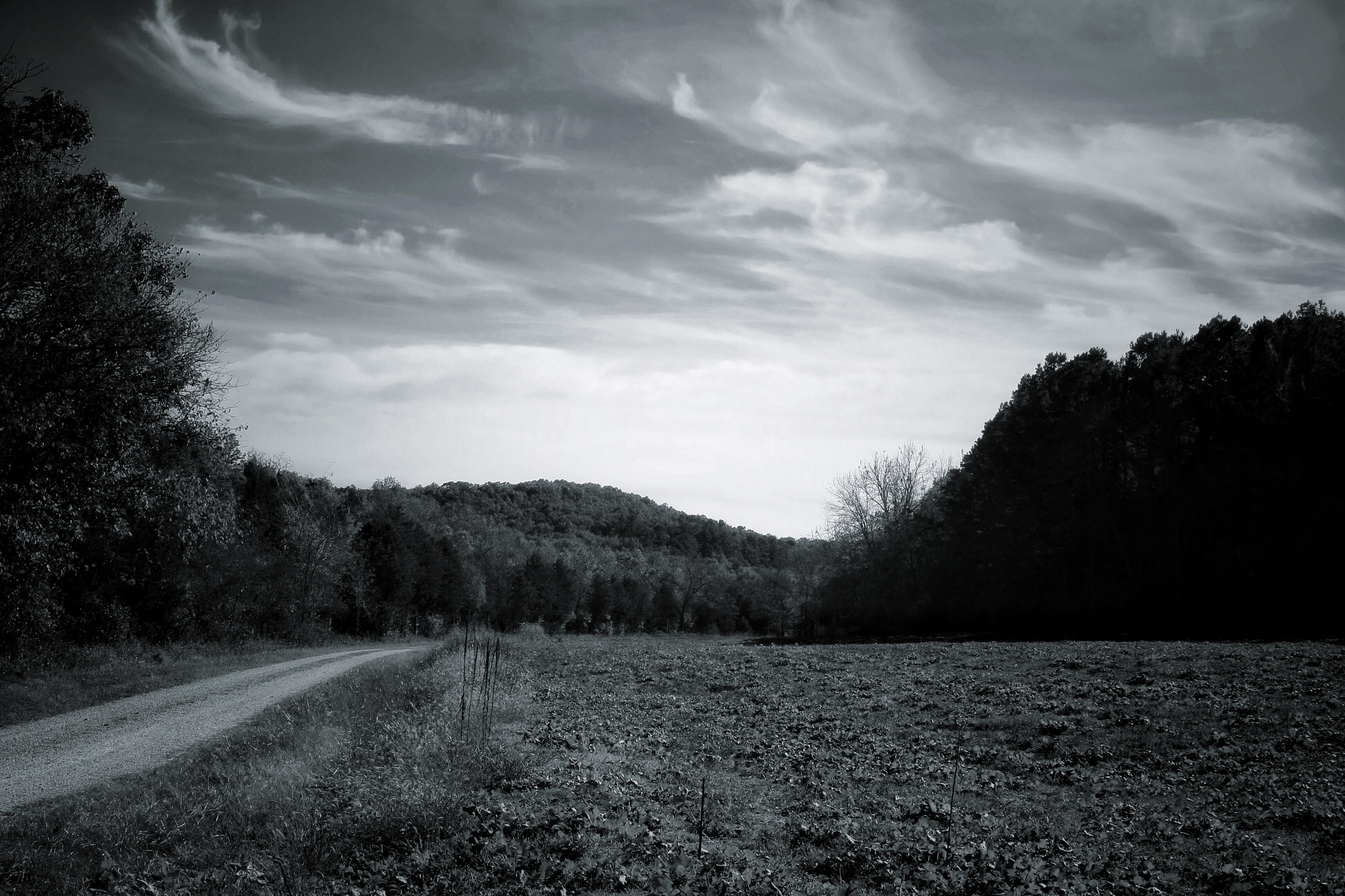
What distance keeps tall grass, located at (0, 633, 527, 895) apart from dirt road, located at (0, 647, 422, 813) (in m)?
0.59

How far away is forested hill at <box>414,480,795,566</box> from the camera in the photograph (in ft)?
426

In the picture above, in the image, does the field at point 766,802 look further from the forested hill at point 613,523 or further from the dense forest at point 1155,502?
the forested hill at point 613,523

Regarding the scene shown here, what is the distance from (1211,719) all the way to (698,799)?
1034cm

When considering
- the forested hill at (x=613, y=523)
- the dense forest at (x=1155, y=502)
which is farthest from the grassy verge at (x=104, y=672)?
the forested hill at (x=613, y=523)

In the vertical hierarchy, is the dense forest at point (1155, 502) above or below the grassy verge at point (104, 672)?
above

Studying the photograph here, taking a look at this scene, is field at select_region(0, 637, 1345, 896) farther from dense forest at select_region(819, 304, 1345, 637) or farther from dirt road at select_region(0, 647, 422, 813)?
dense forest at select_region(819, 304, 1345, 637)

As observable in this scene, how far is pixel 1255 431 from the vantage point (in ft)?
129

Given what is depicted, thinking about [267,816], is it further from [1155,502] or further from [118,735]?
[1155,502]

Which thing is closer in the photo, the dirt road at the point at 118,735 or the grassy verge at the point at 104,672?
the dirt road at the point at 118,735

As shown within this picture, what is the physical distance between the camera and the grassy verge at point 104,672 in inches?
580

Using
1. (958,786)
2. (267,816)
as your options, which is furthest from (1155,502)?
(267,816)

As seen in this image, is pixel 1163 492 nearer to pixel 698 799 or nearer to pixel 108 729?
pixel 698 799

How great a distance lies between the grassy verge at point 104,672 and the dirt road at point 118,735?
1.67 feet

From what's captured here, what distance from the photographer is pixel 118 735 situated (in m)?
12.7
